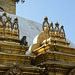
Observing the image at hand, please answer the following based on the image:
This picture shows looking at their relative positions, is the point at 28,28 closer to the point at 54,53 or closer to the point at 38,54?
the point at 38,54

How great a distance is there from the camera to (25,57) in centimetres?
1144

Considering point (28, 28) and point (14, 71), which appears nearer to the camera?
point (14, 71)

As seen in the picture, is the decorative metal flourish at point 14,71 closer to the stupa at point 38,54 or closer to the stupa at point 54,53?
the stupa at point 38,54

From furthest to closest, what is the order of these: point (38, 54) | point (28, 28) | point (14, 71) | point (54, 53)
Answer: point (28, 28), point (38, 54), point (54, 53), point (14, 71)

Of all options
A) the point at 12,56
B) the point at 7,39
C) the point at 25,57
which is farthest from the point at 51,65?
the point at 7,39

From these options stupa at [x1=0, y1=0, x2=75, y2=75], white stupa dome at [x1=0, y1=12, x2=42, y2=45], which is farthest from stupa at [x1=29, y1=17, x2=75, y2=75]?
white stupa dome at [x1=0, y1=12, x2=42, y2=45]

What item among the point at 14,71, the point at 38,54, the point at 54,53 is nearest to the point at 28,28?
the point at 38,54

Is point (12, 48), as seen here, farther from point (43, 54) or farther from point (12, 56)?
point (43, 54)

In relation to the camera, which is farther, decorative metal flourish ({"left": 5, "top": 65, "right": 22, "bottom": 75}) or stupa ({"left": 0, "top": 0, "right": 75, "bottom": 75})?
stupa ({"left": 0, "top": 0, "right": 75, "bottom": 75})

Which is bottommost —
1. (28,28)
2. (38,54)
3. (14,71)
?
(14,71)

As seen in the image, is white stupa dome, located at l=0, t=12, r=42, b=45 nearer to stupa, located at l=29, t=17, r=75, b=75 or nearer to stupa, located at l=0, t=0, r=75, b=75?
stupa, located at l=29, t=17, r=75, b=75

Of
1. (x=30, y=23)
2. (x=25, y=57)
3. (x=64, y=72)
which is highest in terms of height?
(x=30, y=23)

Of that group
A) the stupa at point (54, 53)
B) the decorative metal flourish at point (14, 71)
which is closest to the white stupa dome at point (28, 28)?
the stupa at point (54, 53)

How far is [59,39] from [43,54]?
1848 mm
